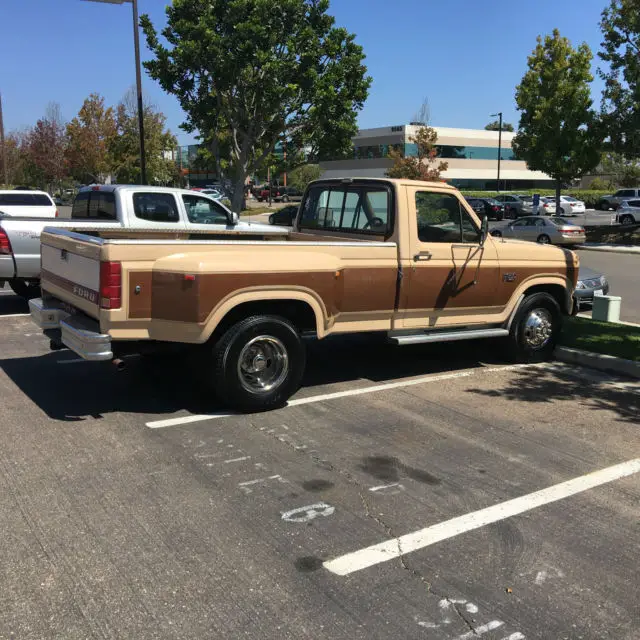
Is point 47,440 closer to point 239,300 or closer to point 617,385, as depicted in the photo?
point 239,300

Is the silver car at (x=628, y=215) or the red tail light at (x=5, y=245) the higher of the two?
the silver car at (x=628, y=215)

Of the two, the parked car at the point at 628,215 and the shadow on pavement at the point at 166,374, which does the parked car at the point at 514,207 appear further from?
the shadow on pavement at the point at 166,374


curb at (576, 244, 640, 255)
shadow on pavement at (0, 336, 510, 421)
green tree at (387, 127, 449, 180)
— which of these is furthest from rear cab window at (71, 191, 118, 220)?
green tree at (387, 127, 449, 180)

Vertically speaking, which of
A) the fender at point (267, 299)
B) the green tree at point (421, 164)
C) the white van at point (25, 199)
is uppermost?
the green tree at point (421, 164)

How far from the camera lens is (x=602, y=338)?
340 inches

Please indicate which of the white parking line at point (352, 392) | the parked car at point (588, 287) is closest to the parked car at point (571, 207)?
the parked car at point (588, 287)

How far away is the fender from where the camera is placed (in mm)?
5340

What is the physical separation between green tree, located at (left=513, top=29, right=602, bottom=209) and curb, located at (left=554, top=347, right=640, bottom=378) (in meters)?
23.5

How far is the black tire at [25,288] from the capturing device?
35.9 ft

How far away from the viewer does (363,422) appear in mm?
5703

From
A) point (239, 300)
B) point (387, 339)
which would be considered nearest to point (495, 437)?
point (387, 339)

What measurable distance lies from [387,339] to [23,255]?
616 cm

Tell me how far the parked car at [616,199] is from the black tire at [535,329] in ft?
160

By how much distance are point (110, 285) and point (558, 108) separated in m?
29.4
